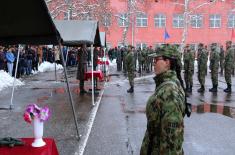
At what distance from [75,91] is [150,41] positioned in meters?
43.2

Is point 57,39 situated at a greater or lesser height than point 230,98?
greater

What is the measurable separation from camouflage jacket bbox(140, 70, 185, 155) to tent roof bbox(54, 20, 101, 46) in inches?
381

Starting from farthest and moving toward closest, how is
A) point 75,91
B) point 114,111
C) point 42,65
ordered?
point 42,65 < point 75,91 < point 114,111

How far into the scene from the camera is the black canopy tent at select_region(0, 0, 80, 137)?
20.1 feet

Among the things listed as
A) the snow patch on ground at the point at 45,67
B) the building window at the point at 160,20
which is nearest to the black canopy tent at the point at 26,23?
the snow patch on ground at the point at 45,67

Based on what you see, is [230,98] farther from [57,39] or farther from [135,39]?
[135,39]

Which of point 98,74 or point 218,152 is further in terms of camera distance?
point 98,74

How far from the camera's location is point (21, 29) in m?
7.16

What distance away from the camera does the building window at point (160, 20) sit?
60438 mm

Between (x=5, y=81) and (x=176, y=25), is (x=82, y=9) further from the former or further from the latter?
(x=5, y=81)

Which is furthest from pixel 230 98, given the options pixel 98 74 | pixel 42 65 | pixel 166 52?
pixel 42 65

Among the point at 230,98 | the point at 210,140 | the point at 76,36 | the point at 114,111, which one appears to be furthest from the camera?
the point at 230,98

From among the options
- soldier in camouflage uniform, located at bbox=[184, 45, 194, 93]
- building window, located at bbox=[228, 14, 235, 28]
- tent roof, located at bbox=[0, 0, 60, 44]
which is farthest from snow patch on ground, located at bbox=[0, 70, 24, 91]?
building window, located at bbox=[228, 14, 235, 28]

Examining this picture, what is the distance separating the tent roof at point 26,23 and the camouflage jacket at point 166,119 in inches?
119
